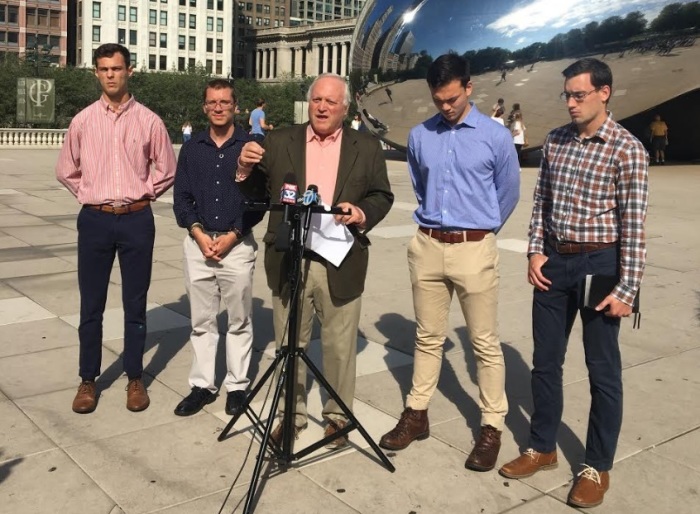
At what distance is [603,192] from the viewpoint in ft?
11.7

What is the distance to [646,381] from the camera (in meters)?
5.39

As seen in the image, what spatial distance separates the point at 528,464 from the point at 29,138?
31.1 metres

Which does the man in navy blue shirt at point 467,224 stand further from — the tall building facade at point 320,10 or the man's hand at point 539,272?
the tall building facade at point 320,10

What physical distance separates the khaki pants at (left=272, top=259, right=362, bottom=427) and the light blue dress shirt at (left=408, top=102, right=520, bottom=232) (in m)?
0.61

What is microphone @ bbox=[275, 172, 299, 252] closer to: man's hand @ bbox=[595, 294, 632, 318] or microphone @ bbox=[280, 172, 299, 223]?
microphone @ bbox=[280, 172, 299, 223]

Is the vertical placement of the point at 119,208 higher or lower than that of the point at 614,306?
higher

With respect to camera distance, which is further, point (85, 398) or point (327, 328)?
point (85, 398)

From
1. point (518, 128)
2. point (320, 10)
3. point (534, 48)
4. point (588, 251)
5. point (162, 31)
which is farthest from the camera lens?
point (320, 10)

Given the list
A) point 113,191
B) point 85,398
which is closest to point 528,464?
point 85,398

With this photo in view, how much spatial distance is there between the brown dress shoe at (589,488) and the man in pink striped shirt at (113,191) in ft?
7.94

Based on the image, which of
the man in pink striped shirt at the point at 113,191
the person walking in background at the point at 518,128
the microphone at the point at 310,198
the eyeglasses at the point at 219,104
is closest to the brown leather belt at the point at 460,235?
the microphone at the point at 310,198

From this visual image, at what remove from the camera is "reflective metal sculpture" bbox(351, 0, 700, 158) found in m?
20.2

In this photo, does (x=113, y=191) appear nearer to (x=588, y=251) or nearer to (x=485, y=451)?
(x=485, y=451)

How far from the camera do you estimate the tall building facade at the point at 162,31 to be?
401 feet
